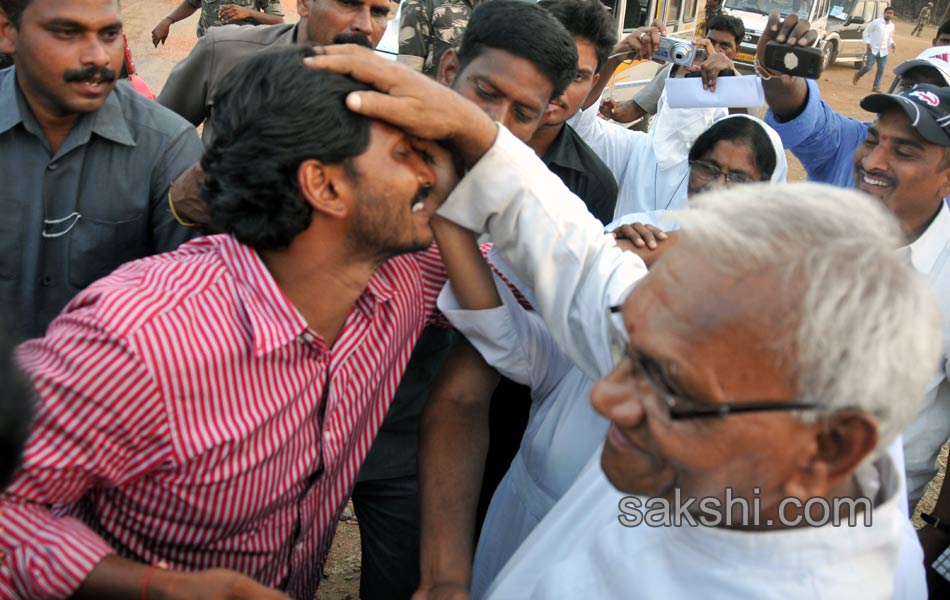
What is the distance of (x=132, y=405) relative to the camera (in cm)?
142

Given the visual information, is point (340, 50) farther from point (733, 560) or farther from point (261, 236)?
point (733, 560)

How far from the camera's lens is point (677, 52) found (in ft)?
15.3

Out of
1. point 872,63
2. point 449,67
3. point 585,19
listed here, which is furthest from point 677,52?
point 872,63

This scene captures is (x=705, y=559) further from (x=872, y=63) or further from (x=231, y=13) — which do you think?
(x=872, y=63)

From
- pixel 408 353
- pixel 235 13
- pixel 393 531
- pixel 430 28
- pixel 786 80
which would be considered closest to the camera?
pixel 408 353

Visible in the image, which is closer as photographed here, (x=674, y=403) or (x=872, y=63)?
(x=674, y=403)

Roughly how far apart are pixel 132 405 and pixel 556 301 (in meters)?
0.88

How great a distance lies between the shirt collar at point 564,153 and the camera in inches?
133

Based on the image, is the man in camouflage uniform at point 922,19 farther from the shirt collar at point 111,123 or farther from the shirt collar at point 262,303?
the shirt collar at point 262,303

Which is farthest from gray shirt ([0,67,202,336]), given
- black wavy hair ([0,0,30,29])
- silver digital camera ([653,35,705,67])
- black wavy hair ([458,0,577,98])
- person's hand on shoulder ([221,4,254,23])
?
person's hand on shoulder ([221,4,254,23])

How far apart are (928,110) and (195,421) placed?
2.96 metres

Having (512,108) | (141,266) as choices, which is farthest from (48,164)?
(512,108)

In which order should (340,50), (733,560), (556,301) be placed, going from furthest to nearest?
1. (556,301)
2. (340,50)
3. (733,560)

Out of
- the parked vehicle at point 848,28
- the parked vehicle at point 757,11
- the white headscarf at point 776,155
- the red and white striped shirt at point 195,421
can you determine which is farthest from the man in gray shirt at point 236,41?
the parked vehicle at point 848,28
